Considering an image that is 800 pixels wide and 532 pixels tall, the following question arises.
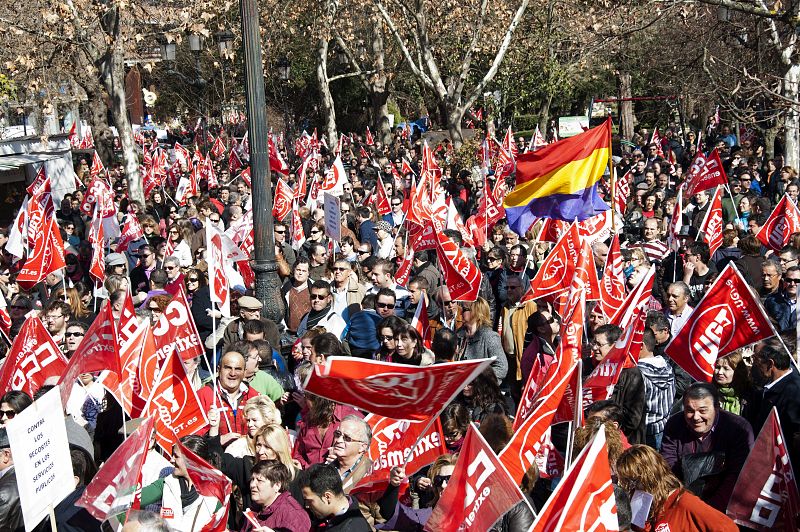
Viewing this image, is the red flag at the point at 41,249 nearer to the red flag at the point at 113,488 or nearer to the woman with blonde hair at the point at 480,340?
the woman with blonde hair at the point at 480,340

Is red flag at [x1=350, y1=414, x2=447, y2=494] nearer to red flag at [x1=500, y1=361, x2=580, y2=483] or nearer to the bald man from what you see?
red flag at [x1=500, y1=361, x2=580, y2=483]

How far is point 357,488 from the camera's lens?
20.4ft

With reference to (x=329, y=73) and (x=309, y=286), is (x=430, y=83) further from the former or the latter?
(x=309, y=286)

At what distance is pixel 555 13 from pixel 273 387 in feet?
82.5

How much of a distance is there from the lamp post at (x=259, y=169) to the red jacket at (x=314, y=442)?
3570mm

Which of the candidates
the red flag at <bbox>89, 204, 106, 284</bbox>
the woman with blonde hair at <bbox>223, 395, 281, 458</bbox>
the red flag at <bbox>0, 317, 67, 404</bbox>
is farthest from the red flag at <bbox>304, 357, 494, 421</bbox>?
the red flag at <bbox>89, 204, 106, 284</bbox>

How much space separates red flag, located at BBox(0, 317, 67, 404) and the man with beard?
7.37ft

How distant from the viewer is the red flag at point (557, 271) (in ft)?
32.7

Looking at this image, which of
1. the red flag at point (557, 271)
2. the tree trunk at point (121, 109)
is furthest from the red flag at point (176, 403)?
the tree trunk at point (121, 109)

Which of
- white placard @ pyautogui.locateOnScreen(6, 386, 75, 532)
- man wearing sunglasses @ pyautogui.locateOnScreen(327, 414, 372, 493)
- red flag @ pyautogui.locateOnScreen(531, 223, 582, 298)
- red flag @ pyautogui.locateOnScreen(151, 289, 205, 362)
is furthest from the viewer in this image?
red flag @ pyautogui.locateOnScreen(531, 223, 582, 298)

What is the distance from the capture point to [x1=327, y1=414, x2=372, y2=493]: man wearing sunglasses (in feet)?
20.5

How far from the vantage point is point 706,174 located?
14422 millimetres

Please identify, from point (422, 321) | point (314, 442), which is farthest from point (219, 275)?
point (314, 442)

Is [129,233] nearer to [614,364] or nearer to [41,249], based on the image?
[41,249]
